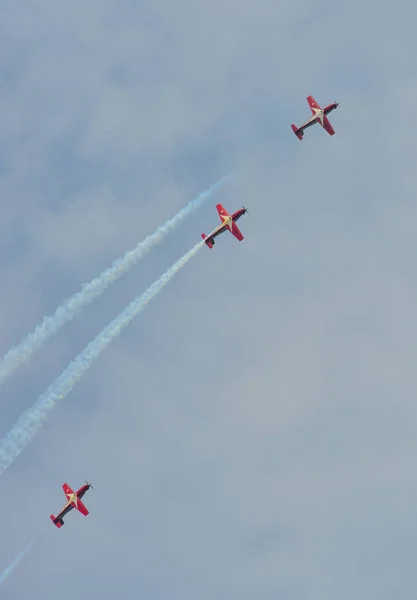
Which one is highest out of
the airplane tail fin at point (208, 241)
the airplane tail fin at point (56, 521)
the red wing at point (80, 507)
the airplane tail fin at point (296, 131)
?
the airplane tail fin at point (296, 131)

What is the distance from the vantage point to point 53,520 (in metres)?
180

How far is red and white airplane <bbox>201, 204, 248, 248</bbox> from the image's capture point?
176375 mm

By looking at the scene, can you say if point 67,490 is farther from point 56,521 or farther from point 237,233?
point 237,233

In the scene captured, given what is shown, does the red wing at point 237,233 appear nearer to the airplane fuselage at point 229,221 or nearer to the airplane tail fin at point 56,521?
the airplane fuselage at point 229,221

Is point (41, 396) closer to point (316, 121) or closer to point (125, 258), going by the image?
point (125, 258)

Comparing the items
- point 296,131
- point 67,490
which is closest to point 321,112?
point 296,131

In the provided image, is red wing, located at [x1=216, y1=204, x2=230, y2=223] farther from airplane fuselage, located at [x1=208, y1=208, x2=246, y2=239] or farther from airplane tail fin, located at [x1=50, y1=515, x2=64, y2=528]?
airplane tail fin, located at [x1=50, y1=515, x2=64, y2=528]

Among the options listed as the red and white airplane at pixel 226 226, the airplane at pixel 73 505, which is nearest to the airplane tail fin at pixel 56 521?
the airplane at pixel 73 505

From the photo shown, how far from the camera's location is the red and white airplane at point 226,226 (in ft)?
579

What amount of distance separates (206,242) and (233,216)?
6.36m

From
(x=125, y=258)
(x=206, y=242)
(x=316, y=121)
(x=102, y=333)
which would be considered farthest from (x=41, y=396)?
(x=316, y=121)

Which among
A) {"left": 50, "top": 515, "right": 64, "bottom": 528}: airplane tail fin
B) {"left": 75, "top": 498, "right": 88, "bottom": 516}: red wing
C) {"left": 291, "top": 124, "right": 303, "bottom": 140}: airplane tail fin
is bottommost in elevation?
{"left": 50, "top": 515, "right": 64, "bottom": 528}: airplane tail fin

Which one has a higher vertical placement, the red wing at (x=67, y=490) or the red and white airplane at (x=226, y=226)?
the red and white airplane at (x=226, y=226)

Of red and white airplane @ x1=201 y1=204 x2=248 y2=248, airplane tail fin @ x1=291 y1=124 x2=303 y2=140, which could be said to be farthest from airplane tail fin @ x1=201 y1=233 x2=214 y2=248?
airplane tail fin @ x1=291 y1=124 x2=303 y2=140
